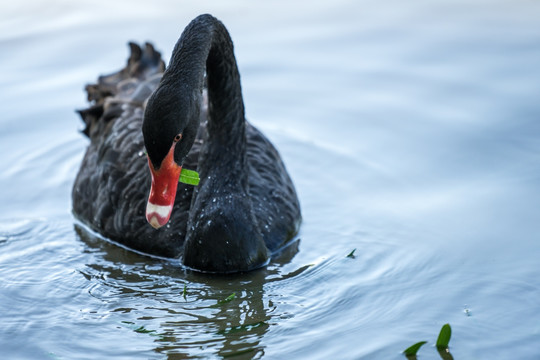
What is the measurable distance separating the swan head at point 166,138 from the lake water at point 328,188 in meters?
0.67

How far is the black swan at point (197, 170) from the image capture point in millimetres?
5434

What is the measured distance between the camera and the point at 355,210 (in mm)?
7211

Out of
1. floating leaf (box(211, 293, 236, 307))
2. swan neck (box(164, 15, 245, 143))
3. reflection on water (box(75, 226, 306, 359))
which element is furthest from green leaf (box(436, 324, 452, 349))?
swan neck (box(164, 15, 245, 143))

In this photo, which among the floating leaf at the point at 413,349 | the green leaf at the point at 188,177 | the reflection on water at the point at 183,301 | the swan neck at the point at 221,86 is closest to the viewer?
the floating leaf at the point at 413,349

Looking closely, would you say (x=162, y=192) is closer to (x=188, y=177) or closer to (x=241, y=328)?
(x=188, y=177)

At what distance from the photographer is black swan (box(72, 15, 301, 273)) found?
5434mm

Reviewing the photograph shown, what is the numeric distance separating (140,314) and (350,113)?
3.73m

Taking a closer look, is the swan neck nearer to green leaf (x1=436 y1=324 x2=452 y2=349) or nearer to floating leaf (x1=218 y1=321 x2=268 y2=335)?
floating leaf (x1=218 y1=321 x2=268 y2=335)

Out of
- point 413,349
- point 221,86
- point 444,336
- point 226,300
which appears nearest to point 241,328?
point 226,300

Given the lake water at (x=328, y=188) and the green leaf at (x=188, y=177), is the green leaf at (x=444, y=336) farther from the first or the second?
the green leaf at (x=188, y=177)

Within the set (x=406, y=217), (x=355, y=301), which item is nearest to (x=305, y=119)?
(x=406, y=217)

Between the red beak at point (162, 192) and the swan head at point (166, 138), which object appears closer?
the swan head at point (166, 138)

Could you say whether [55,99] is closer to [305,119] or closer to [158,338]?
[305,119]

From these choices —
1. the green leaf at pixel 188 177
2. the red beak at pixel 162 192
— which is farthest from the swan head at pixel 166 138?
the green leaf at pixel 188 177
